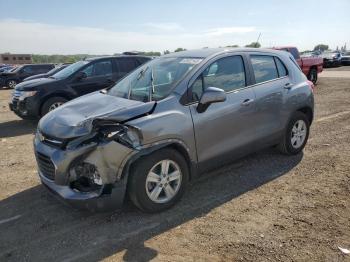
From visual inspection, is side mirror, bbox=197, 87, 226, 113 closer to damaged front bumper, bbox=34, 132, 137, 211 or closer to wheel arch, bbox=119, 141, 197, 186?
wheel arch, bbox=119, 141, 197, 186

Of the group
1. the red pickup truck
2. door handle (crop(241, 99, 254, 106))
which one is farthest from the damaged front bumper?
the red pickup truck

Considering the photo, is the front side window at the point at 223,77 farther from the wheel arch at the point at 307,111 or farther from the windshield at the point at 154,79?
the wheel arch at the point at 307,111

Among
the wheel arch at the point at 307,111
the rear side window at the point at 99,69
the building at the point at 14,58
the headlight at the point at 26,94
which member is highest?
the building at the point at 14,58

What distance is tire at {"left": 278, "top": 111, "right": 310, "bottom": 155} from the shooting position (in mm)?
5906

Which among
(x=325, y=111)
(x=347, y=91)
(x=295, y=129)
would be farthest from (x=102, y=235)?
(x=347, y=91)

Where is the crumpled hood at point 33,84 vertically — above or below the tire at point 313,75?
above

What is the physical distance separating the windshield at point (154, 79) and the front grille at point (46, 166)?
126 cm

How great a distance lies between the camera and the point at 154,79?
193 inches

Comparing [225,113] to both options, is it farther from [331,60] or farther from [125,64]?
[331,60]

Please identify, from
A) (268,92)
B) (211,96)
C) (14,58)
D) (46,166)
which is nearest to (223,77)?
(211,96)

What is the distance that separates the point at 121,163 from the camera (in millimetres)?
3873

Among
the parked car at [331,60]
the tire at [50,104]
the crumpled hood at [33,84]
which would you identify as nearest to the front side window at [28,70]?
the crumpled hood at [33,84]

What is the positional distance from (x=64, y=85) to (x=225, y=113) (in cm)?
641

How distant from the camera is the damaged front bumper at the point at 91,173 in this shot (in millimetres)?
3830
